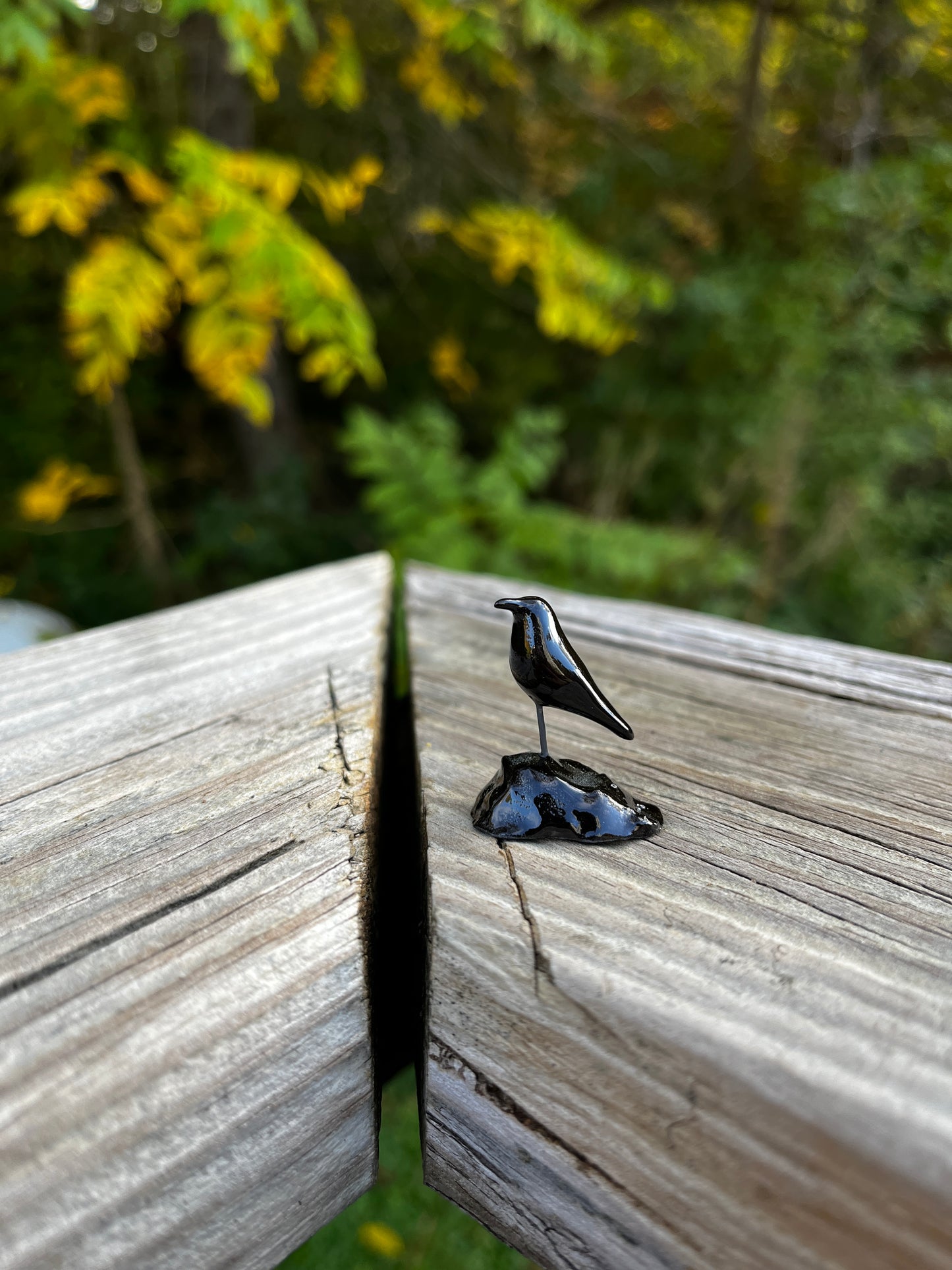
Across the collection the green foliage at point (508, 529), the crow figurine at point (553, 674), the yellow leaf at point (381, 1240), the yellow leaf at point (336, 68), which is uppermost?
the yellow leaf at point (336, 68)

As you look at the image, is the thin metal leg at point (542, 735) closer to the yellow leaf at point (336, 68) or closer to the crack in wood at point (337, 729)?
the crack in wood at point (337, 729)

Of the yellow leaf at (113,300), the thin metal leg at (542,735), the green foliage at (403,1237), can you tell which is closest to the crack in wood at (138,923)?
the thin metal leg at (542,735)

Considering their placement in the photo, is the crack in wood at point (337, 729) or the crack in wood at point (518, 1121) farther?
the crack in wood at point (337, 729)

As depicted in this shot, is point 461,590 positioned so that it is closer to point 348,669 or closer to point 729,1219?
point 348,669

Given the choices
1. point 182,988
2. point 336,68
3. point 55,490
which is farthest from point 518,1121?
point 55,490

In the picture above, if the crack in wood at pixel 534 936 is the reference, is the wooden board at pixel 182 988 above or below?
below


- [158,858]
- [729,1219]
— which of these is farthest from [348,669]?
[729,1219]

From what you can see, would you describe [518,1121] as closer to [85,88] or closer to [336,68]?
[85,88]
